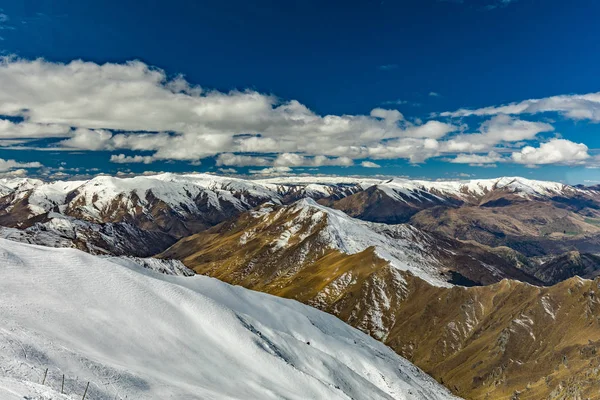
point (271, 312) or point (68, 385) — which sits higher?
point (68, 385)

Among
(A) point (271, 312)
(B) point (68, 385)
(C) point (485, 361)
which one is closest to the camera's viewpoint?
(B) point (68, 385)

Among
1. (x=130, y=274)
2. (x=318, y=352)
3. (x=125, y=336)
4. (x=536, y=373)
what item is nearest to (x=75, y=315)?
Result: (x=125, y=336)

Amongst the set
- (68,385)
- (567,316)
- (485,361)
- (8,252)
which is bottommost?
(485,361)

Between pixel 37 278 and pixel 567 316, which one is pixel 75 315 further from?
pixel 567 316

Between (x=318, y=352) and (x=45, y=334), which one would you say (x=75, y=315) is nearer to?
(x=45, y=334)

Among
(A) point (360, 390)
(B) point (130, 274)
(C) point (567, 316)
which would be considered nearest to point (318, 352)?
(A) point (360, 390)

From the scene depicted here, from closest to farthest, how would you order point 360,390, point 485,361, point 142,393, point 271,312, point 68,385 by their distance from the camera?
point 68,385
point 142,393
point 360,390
point 271,312
point 485,361

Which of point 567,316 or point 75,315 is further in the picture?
point 567,316
